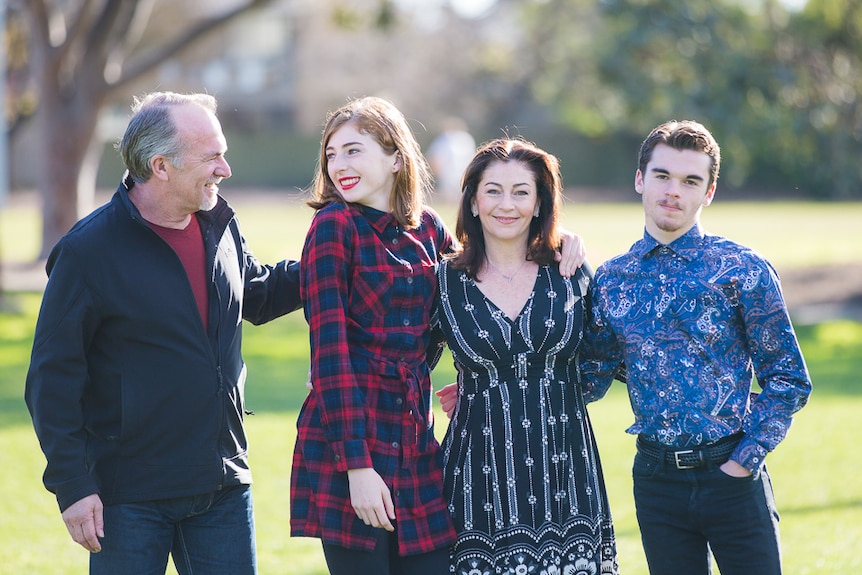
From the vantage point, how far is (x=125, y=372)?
338cm

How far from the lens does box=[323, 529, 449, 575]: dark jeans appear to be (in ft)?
11.4

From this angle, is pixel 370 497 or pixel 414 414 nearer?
pixel 370 497

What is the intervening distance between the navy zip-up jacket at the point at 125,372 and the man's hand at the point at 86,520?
0.11 feet

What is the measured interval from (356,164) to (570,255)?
811 millimetres

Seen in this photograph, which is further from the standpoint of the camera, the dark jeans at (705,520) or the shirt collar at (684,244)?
the shirt collar at (684,244)

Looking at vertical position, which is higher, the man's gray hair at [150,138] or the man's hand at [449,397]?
the man's gray hair at [150,138]

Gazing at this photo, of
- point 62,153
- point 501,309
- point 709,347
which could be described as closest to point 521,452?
point 501,309

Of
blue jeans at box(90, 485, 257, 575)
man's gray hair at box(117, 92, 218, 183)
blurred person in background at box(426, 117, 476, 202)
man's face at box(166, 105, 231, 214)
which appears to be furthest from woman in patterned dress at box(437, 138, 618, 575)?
blurred person in background at box(426, 117, 476, 202)

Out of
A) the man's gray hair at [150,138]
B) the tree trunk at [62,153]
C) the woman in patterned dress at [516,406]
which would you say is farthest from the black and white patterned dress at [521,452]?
the tree trunk at [62,153]

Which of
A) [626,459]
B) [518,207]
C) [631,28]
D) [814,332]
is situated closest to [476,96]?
[631,28]

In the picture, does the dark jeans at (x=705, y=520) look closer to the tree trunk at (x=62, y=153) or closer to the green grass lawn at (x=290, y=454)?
the green grass lawn at (x=290, y=454)

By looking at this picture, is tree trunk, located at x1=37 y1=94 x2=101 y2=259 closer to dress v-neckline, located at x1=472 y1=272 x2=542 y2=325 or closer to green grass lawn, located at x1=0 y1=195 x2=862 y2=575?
green grass lawn, located at x1=0 y1=195 x2=862 y2=575

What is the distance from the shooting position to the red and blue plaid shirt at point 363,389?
11.3 ft

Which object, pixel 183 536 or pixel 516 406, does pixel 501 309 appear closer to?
pixel 516 406
